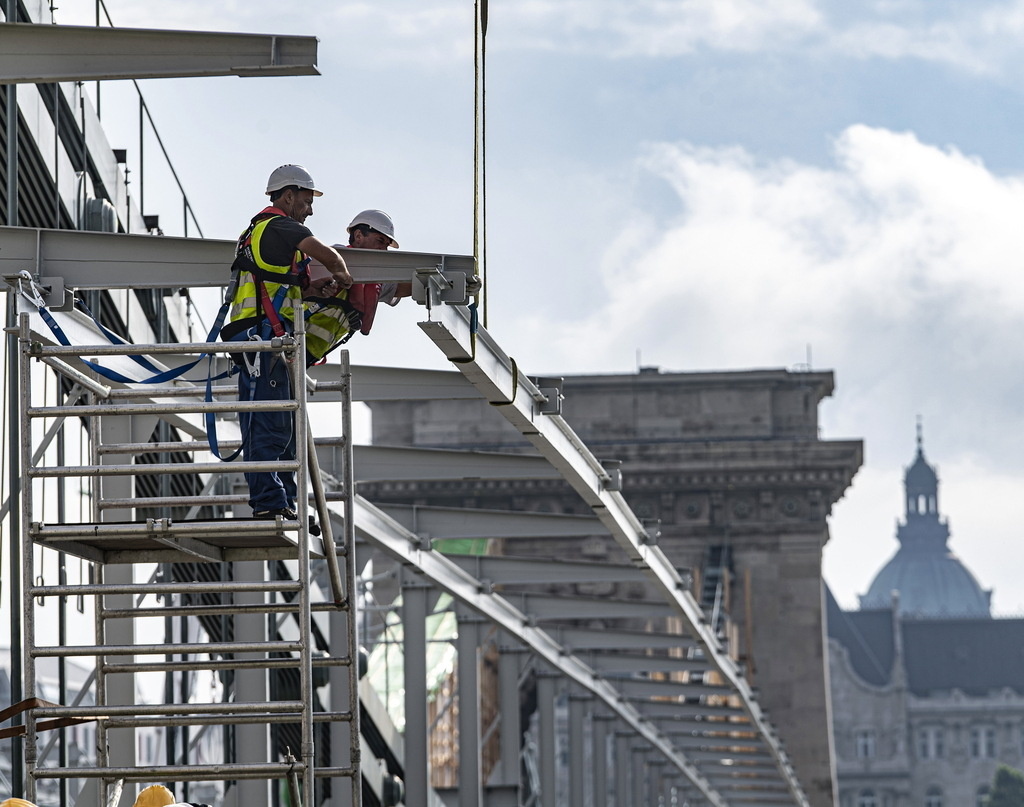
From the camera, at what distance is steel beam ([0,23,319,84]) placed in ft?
28.0

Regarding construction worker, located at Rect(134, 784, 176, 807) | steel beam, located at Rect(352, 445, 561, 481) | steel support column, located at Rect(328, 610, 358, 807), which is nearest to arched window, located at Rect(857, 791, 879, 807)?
steel support column, located at Rect(328, 610, 358, 807)

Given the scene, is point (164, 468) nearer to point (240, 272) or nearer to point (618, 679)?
point (240, 272)

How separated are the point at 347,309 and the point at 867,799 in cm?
15535

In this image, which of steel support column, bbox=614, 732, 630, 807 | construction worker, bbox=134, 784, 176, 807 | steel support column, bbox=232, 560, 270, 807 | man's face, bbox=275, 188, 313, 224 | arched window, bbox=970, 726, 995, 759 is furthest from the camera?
arched window, bbox=970, 726, 995, 759

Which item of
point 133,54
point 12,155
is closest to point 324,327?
point 133,54

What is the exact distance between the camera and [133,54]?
8.73m

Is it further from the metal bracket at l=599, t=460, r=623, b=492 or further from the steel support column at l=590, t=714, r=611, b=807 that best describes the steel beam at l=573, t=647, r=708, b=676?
the metal bracket at l=599, t=460, r=623, b=492

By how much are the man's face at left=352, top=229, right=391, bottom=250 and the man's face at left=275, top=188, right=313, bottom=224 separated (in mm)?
834

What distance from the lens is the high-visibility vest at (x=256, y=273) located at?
371 inches

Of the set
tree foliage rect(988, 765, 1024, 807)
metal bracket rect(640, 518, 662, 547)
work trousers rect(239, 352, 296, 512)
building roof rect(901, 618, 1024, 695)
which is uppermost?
building roof rect(901, 618, 1024, 695)

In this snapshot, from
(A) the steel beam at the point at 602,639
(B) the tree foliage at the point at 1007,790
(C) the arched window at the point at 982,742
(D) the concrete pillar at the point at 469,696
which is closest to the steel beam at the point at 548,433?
(A) the steel beam at the point at 602,639

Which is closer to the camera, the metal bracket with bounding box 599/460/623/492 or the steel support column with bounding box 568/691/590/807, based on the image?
the metal bracket with bounding box 599/460/623/492

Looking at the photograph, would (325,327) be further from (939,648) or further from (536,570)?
(939,648)

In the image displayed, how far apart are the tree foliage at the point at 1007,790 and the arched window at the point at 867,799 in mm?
12310
